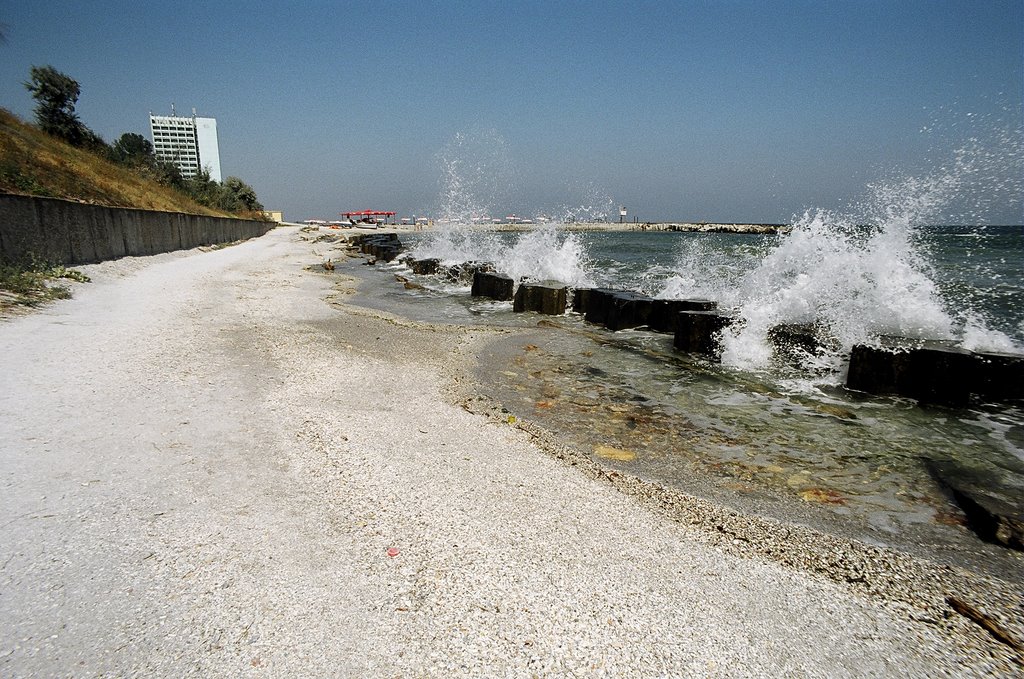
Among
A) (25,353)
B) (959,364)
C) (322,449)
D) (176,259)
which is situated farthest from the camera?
(176,259)

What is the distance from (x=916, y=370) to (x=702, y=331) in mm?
2057

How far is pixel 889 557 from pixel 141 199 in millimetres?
23116

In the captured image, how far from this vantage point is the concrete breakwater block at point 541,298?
8.90m

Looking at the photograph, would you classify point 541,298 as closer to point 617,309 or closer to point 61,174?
point 617,309

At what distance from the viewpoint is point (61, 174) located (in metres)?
14.1

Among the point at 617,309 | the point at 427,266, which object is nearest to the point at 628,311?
the point at 617,309

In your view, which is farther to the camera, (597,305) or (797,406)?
(597,305)

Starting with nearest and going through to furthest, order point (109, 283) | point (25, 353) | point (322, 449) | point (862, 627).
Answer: point (862, 627)
point (322, 449)
point (25, 353)
point (109, 283)

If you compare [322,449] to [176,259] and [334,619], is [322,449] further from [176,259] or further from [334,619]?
[176,259]

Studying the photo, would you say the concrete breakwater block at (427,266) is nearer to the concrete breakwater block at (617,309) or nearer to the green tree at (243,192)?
the concrete breakwater block at (617,309)

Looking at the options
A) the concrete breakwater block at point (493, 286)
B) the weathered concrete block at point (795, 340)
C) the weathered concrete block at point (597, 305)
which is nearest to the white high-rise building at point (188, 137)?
the concrete breakwater block at point (493, 286)

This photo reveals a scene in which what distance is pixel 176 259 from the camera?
13539 millimetres

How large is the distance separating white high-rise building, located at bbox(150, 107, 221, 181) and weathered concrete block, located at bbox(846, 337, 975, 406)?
12596 cm

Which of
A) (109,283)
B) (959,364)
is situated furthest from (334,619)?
(109,283)
